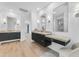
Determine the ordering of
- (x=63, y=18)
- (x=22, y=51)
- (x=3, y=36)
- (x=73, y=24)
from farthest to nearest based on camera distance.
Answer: (x=3, y=36) → (x=22, y=51) → (x=63, y=18) → (x=73, y=24)

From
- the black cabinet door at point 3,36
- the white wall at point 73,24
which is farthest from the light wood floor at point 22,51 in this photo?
the white wall at point 73,24

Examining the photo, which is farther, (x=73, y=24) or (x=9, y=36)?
(x=9, y=36)

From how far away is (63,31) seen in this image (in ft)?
13.9

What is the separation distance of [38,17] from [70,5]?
4.43 m

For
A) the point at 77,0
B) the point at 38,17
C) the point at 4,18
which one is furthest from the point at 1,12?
the point at 77,0

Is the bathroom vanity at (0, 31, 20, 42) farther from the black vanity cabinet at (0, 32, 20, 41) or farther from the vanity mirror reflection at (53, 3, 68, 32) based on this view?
the vanity mirror reflection at (53, 3, 68, 32)

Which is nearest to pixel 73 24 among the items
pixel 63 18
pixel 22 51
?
pixel 63 18

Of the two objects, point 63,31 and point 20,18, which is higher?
point 20,18

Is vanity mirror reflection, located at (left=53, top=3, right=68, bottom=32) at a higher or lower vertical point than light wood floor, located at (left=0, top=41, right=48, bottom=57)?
higher

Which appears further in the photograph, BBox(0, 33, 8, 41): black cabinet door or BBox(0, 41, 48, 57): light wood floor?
BBox(0, 33, 8, 41): black cabinet door

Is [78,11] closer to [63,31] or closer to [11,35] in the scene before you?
[63,31]

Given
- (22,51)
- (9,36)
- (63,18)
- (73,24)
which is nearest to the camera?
(73,24)

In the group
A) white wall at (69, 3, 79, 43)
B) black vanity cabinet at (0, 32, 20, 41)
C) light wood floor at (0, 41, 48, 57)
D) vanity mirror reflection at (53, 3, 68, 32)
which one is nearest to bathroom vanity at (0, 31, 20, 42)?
black vanity cabinet at (0, 32, 20, 41)

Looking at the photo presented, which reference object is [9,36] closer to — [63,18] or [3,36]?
[3,36]
